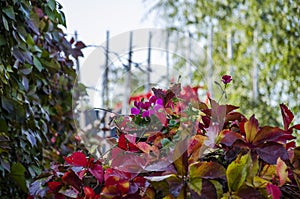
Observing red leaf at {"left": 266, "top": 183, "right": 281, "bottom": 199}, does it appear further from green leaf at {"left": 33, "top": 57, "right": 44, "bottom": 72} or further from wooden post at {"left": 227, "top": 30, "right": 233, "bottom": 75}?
wooden post at {"left": 227, "top": 30, "right": 233, "bottom": 75}

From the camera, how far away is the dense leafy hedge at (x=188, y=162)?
2.22 feet

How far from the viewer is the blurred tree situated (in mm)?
3803

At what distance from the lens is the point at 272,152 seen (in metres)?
0.71

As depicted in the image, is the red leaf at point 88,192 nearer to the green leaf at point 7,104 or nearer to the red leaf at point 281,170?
the red leaf at point 281,170

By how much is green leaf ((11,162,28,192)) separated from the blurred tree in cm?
264

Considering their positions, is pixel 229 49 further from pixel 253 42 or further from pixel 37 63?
pixel 37 63

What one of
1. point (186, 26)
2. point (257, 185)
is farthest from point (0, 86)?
point (186, 26)

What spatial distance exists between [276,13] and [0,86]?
330cm

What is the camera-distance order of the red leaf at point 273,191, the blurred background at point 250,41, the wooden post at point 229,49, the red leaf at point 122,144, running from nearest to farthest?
the red leaf at point 273,191, the red leaf at point 122,144, the blurred background at point 250,41, the wooden post at point 229,49

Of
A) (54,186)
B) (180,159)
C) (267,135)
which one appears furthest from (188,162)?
(54,186)

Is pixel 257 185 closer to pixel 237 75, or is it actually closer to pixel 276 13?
pixel 276 13

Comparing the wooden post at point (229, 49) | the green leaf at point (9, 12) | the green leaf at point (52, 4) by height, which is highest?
the wooden post at point (229, 49)

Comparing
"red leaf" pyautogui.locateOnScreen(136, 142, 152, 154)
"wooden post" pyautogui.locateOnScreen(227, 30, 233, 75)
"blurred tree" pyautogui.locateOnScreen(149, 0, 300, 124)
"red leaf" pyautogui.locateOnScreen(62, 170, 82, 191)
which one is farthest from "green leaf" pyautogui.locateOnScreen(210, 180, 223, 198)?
"wooden post" pyautogui.locateOnScreen(227, 30, 233, 75)

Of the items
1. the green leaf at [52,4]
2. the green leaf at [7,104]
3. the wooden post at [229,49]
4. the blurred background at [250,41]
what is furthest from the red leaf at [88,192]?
the wooden post at [229,49]
